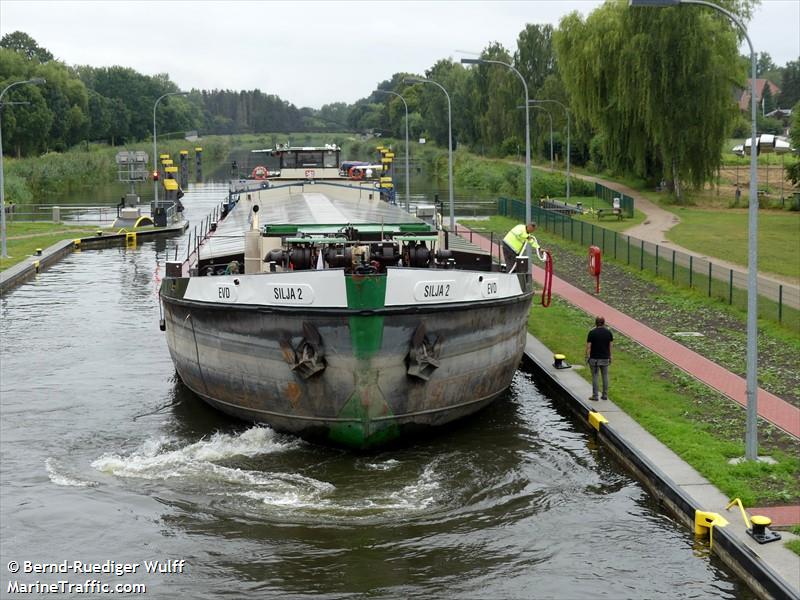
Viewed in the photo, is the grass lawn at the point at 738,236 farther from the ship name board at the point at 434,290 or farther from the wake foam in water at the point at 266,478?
the wake foam in water at the point at 266,478

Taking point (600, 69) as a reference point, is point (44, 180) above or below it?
below

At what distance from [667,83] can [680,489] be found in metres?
43.6

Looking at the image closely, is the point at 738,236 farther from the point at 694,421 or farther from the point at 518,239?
the point at 694,421

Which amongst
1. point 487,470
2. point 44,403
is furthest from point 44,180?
point 487,470

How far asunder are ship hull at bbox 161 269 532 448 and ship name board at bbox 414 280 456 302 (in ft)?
0.38

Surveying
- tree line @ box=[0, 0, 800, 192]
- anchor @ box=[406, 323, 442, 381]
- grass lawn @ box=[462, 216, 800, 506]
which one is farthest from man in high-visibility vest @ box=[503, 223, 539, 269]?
tree line @ box=[0, 0, 800, 192]

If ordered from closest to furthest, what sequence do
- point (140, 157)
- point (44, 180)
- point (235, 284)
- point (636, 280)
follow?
1. point (235, 284)
2. point (636, 280)
3. point (140, 157)
4. point (44, 180)

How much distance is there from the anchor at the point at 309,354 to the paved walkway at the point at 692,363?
23.4ft

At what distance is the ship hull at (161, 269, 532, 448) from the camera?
1616 centimetres

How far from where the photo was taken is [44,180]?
9538 centimetres

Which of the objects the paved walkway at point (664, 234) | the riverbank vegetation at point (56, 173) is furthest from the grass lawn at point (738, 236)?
the riverbank vegetation at point (56, 173)

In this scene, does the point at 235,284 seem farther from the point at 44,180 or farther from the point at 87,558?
the point at 44,180

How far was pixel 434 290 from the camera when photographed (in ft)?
55.0

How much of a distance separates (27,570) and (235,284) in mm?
6096
